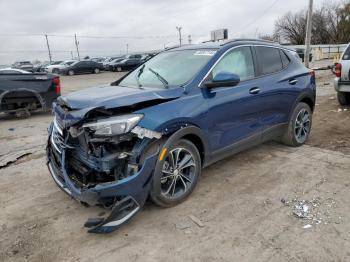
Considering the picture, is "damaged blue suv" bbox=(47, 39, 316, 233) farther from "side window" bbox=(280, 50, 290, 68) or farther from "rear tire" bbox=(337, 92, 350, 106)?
"rear tire" bbox=(337, 92, 350, 106)

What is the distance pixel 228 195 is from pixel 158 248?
4.14 ft

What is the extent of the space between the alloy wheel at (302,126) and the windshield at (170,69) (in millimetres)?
2147

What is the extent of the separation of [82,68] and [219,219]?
34.8 metres

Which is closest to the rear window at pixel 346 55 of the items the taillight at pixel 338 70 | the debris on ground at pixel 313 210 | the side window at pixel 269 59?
the taillight at pixel 338 70

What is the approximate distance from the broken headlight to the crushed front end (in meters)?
0.03

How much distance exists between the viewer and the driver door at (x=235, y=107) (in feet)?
13.1

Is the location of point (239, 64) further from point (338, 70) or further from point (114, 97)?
point (338, 70)

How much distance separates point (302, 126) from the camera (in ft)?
18.5

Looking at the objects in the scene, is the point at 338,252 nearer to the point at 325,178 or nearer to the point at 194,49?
the point at 325,178

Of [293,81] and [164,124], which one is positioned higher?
[293,81]

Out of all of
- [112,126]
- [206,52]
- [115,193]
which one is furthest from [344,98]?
[115,193]

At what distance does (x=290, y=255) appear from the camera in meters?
2.84

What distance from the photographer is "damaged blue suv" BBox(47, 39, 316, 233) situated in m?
3.20

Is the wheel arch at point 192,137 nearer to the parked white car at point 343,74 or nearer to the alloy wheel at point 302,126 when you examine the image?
the alloy wheel at point 302,126
